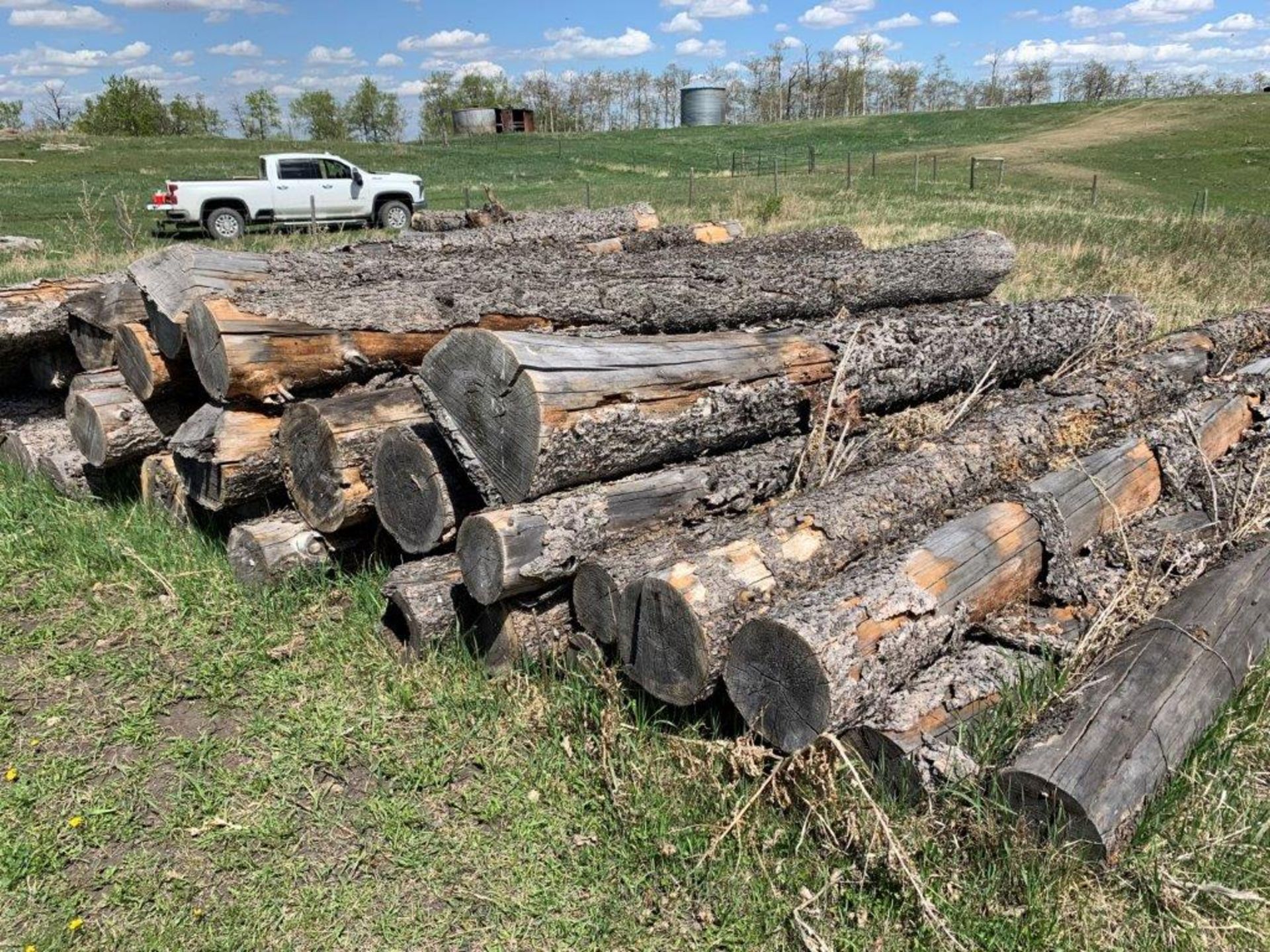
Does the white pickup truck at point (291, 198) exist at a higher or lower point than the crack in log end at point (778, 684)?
higher

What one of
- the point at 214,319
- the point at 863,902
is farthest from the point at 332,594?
the point at 863,902

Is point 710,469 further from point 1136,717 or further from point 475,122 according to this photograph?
point 475,122

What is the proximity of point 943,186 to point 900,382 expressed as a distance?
92.0 ft

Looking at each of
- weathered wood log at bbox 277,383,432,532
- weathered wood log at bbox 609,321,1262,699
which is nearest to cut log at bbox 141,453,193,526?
weathered wood log at bbox 277,383,432,532

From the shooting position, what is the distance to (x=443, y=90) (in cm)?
8938

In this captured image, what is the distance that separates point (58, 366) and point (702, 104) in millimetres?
91400

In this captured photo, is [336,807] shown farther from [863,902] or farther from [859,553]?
[859,553]

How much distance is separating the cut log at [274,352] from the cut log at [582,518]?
4.75 ft

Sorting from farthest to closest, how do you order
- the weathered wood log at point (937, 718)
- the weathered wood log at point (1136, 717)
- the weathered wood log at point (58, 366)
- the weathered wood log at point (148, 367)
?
the weathered wood log at point (58, 366) → the weathered wood log at point (148, 367) → the weathered wood log at point (937, 718) → the weathered wood log at point (1136, 717)

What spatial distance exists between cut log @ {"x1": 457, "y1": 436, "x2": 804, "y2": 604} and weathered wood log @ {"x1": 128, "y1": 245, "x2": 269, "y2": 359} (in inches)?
79.7

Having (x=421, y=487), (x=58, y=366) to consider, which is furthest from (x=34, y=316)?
(x=421, y=487)

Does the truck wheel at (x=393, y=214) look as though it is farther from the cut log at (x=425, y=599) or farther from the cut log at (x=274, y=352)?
the cut log at (x=425, y=599)

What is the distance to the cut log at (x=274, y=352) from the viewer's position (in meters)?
3.93

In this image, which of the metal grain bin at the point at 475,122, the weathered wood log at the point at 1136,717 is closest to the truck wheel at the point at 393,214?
the weathered wood log at the point at 1136,717
